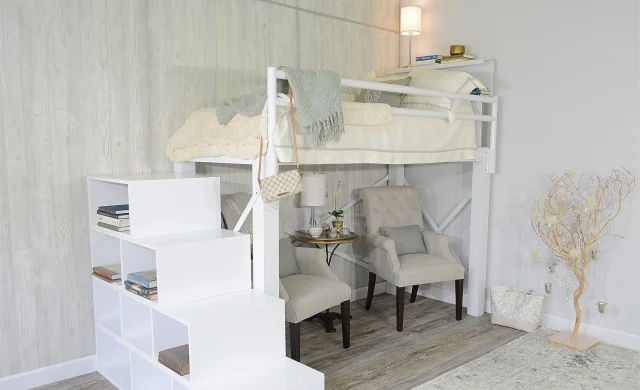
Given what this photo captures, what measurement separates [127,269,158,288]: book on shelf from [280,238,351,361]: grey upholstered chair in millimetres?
683

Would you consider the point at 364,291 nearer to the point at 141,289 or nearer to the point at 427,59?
the point at 427,59

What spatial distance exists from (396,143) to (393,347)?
1.27m

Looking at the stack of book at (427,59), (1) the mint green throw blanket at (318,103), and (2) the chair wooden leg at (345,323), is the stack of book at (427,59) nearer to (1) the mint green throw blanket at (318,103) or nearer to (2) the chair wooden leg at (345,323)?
(1) the mint green throw blanket at (318,103)

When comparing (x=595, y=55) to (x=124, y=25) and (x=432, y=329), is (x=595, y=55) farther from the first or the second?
(x=124, y=25)

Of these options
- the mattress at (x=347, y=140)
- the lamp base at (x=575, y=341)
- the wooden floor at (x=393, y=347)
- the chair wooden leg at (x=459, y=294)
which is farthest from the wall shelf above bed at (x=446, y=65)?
the lamp base at (x=575, y=341)

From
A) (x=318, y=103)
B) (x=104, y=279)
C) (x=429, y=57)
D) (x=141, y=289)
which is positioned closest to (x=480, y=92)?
(x=429, y=57)

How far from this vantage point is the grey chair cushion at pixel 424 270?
3.60 meters

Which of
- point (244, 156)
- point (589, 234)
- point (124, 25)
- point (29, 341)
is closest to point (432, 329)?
point (589, 234)

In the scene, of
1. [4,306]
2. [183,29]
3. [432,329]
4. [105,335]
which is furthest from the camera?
[432,329]

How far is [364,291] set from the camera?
4438 millimetres

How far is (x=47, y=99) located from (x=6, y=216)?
63 cm

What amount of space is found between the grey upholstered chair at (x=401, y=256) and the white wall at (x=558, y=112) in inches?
16.3

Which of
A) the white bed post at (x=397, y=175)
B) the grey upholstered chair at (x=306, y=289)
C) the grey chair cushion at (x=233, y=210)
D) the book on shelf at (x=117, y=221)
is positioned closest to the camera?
the book on shelf at (x=117, y=221)

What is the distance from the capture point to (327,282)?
10.5 feet
